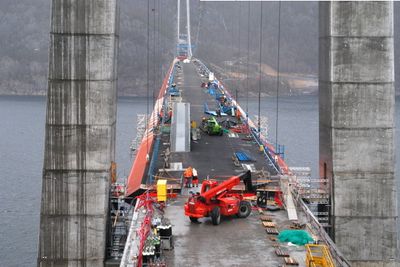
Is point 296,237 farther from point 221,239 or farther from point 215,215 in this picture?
point 215,215

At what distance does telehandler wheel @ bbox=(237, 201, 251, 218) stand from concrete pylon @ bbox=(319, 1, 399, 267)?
3187 mm

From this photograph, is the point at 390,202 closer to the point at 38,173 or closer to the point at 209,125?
the point at 209,125

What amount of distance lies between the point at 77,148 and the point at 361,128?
376 inches

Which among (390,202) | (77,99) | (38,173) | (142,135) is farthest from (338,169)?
(38,173)

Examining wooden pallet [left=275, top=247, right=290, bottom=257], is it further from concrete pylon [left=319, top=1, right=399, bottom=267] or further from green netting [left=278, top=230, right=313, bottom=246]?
concrete pylon [left=319, top=1, right=399, bottom=267]

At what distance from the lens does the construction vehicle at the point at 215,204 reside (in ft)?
72.9

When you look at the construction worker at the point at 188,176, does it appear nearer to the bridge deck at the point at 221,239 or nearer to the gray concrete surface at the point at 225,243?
the bridge deck at the point at 221,239

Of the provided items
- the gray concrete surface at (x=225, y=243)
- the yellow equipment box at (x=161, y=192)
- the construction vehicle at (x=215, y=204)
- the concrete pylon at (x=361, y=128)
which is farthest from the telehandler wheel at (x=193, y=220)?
the concrete pylon at (x=361, y=128)

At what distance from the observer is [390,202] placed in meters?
24.4

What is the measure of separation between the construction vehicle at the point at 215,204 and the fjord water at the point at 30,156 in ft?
54.8

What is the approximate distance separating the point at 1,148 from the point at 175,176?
52.7m

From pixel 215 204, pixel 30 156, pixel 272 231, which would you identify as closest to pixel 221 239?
pixel 272 231

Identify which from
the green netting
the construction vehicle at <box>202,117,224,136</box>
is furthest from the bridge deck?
the construction vehicle at <box>202,117,224,136</box>

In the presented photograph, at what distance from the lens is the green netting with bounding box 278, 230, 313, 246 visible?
2036 cm
